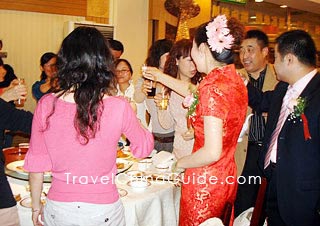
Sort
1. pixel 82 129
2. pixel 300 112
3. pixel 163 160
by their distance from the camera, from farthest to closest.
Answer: pixel 163 160, pixel 300 112, pixel 82 129

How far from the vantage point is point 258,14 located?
26.1 ft

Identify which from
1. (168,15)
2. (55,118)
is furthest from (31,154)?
(168,15)

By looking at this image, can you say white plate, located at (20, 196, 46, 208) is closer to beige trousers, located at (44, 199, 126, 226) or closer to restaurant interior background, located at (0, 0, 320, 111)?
beige trousers, located at (44, 199, 126, 226)

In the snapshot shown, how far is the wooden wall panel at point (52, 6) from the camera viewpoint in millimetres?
4852

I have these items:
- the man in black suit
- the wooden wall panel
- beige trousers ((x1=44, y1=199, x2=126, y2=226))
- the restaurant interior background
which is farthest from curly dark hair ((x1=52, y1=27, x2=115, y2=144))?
the wooden wall panel

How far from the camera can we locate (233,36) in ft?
5.96

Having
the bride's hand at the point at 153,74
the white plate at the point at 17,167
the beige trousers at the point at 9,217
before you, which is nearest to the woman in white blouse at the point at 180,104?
the bride's hand at the point at 153,74

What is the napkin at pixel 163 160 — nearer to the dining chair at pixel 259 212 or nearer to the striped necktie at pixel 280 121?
the striped necktie at pixel 280 121

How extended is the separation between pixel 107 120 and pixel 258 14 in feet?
23.9

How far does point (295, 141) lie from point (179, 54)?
44.0 inches

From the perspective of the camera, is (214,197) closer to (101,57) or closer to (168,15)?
(101,57)

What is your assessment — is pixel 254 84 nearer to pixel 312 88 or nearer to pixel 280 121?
pixel 280 121

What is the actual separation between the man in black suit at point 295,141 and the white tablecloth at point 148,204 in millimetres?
629

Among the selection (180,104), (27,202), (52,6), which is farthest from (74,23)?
(27,202)
